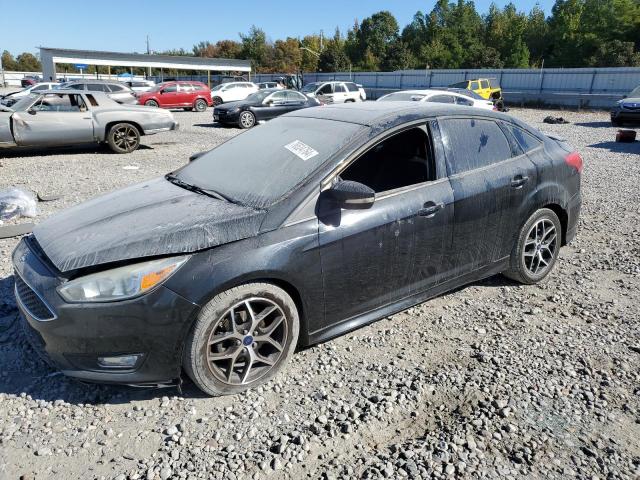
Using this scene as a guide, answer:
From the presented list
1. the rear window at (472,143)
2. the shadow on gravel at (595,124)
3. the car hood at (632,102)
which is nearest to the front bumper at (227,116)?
the shadow on gravel at (595,124)

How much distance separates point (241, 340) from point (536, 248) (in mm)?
2791

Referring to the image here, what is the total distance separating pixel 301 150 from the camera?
3.31 m

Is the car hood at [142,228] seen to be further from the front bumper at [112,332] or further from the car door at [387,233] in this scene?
the car door at [387,233]

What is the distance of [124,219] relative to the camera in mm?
2941

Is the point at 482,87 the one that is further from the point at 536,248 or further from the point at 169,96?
the point at 536,248

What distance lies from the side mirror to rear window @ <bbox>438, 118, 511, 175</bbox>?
3.02 feet

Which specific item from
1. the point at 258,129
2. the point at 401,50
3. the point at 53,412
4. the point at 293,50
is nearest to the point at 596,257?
the point at 258,129

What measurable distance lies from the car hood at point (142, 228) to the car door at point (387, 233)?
0.55m

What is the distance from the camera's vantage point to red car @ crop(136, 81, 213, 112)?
24.0 metres

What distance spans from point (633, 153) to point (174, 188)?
38.9 ft

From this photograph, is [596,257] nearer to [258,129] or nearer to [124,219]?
[258,129]

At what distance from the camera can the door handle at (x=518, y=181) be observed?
3.81 meters

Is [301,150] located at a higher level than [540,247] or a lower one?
higher

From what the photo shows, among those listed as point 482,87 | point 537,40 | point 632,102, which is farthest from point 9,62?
point 632,102
